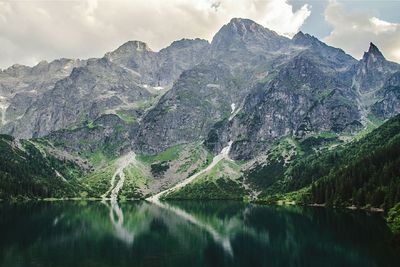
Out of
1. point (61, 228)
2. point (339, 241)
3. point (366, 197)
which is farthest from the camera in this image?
point (366, 197)

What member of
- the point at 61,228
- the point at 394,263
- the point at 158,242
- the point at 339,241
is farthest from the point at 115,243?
the point at 394,263

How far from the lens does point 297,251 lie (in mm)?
85812

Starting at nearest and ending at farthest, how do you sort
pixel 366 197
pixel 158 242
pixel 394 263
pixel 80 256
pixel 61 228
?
pixel 394 263 < pixel 80 256 < pixel 158 242 < pixel 61 228 < pixel 366 197

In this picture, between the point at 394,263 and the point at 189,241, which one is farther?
the point at 189,241

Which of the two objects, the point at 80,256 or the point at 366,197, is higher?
the point at 366,197

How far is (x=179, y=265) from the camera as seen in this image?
7162 centimetres

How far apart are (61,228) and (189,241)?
4787 cm

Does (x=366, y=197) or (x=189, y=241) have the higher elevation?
(x=366, y=197)

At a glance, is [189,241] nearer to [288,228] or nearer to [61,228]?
[288,228]

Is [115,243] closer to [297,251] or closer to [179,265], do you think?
[179,265]

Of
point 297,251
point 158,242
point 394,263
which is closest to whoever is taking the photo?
point 394,263

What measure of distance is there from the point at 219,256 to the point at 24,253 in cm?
3919

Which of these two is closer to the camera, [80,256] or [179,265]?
[179,265]

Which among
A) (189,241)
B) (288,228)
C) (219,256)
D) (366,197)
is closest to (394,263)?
(219,256)
